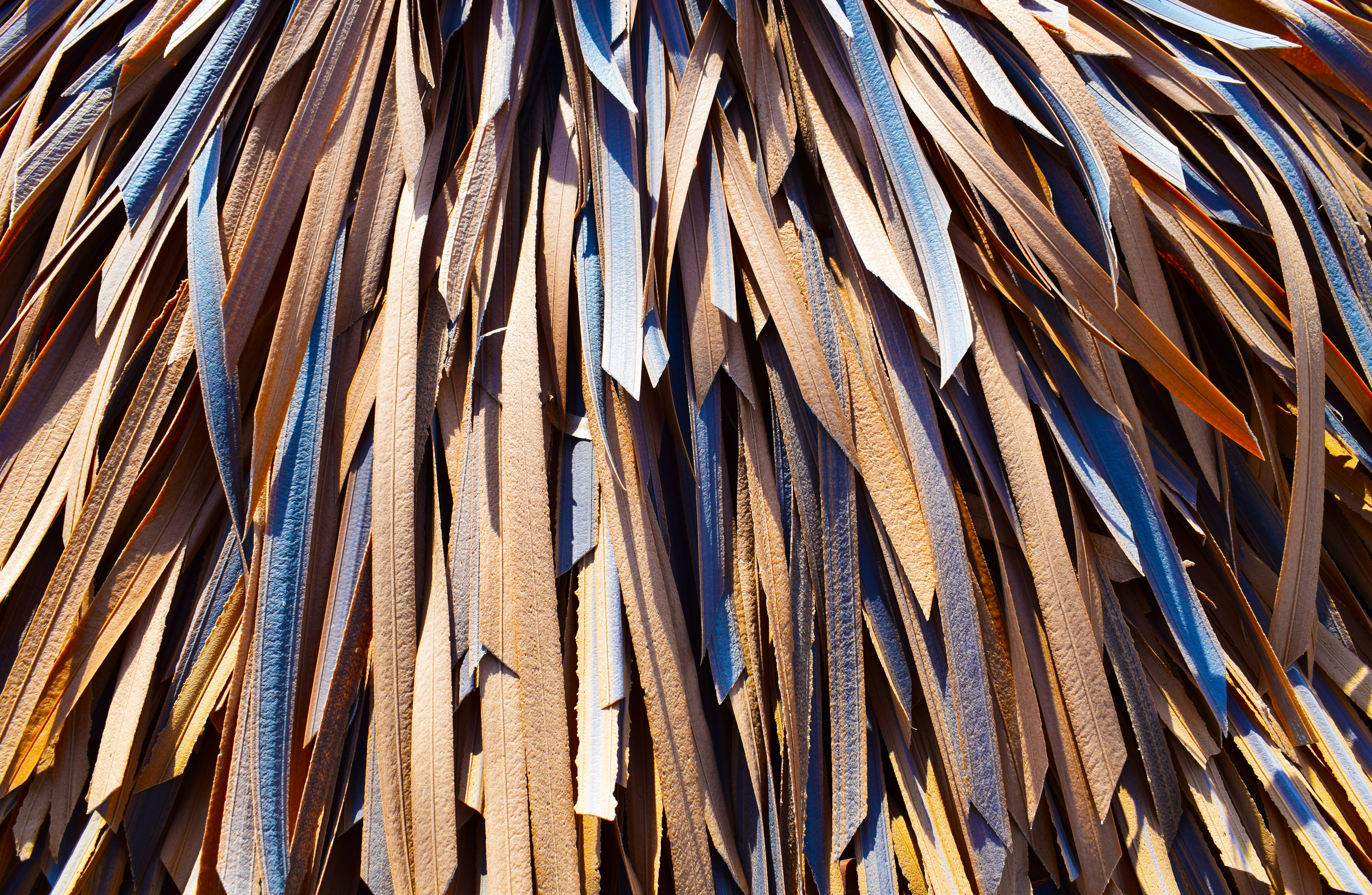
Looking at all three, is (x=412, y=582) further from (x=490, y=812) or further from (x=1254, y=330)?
(x=1254, y=330)

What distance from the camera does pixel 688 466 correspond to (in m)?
0.45

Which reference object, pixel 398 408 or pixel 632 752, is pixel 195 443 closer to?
pixel 398 408

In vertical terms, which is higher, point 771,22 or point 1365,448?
point 771,22

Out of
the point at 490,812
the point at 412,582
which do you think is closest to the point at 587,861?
the point at 490,812

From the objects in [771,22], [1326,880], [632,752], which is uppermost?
[771,22]

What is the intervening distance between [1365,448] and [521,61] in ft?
1.81

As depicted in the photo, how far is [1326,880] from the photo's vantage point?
0.44 metres

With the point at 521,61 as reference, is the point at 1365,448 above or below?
below

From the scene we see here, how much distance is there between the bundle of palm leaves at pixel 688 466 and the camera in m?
0.42

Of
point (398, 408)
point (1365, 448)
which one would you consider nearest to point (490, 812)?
point (398, 408)

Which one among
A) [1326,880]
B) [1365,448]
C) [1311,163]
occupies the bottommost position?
[1326,880]

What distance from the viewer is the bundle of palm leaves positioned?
0.42 meters

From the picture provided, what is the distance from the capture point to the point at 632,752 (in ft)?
1.43

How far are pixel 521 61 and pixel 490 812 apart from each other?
0.41 metres
